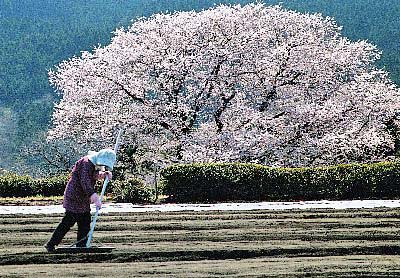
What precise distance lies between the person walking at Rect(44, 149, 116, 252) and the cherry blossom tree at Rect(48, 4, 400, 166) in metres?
11.0

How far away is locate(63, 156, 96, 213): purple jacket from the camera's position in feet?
21.4

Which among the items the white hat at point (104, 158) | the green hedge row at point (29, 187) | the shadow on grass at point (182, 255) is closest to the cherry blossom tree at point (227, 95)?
the green hedge row at point (29, 187)

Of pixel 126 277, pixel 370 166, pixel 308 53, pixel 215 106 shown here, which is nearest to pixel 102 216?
pixel 126 277

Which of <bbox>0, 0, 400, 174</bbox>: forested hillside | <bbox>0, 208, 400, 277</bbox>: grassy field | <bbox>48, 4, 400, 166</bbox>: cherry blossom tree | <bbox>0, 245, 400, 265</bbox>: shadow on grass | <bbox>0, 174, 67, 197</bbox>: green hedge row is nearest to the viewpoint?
<bbox>0, 208, 400, 277</bbox>: grassy field

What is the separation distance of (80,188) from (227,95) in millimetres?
12152

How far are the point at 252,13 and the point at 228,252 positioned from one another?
45.8 ft

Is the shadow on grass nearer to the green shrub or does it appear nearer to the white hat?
the white hat

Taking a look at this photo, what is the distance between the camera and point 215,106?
18.6 meters

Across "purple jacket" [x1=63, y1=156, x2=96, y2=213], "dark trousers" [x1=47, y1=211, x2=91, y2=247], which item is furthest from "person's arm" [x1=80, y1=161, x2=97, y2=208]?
"dark trousers" [x1=47, y1=211, x2=91, y2=247]

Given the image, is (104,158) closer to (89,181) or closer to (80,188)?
(89,181)

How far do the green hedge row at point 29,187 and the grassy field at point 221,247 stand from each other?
24.4 ft

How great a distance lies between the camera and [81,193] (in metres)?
6.58

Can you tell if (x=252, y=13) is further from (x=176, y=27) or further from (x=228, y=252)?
(x=228, y=252)

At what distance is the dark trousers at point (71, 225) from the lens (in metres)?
6.52
